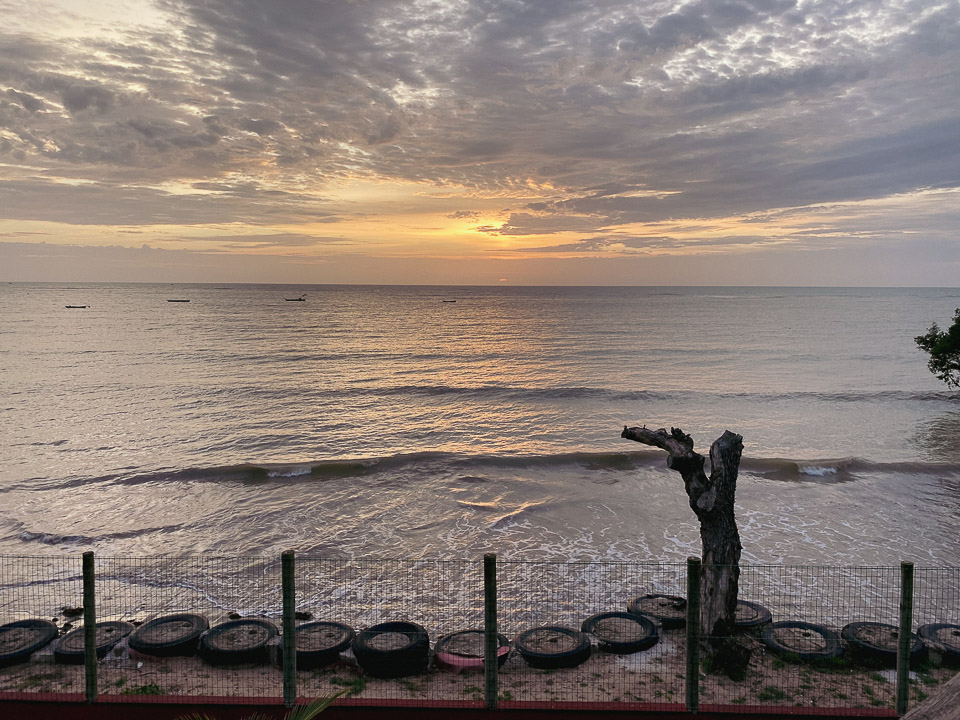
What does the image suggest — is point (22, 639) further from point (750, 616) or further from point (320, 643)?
point (750, 616)

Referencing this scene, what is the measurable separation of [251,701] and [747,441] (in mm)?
25075

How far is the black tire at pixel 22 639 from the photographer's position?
9.07 m

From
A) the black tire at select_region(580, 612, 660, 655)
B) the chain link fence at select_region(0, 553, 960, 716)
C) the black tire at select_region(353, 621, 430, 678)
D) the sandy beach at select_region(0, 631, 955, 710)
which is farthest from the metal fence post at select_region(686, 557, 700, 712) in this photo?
the black tire at select_region(353, 621, 430, 678)

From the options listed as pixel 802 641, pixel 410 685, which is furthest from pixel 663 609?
pixel 410 685

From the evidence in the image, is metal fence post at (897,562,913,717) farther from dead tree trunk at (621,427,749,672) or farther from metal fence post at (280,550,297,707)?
metal fence post at (280,550,297,707)

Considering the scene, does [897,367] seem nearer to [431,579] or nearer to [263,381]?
[263,381]

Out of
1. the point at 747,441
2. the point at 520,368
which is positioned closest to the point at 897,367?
the point at 520,368

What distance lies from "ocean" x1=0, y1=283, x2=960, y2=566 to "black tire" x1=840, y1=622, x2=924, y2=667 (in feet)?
17.4

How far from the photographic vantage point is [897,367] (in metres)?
53.7

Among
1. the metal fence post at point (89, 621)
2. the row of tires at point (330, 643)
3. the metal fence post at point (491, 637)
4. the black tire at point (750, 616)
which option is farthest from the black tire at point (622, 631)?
the metal fence post at point (89, 621)

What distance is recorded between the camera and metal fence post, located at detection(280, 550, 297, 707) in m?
7.11

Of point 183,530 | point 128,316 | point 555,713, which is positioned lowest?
point 183,530

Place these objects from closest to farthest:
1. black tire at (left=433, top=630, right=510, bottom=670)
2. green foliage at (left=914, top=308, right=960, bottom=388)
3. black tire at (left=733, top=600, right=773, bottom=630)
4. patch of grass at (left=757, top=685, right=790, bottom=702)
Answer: patch of grass at (left=757, top=685, right=790, bottom=702) < black tire at (left=433, top=630, right=510, bottom=670) < black tire at (left=733, top=600, right=773, bottom=630) < green foliage at (left=914, top=308, right=960, bottom=388)

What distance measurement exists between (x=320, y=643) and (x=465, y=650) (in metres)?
2.05
